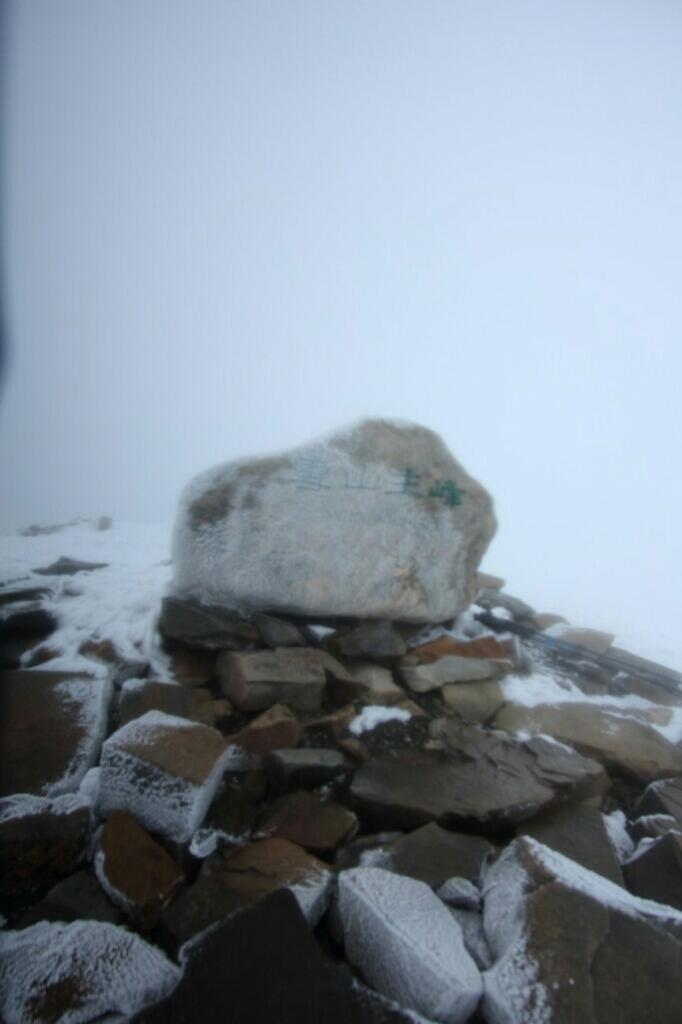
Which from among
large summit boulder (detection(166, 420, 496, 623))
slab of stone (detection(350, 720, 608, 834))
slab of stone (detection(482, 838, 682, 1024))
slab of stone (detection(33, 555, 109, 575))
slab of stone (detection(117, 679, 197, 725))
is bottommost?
slab of stone (detection(350, 720, 608, 834))

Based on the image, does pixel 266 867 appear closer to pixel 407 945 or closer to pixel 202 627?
pixel 407 945

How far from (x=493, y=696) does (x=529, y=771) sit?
1060mm

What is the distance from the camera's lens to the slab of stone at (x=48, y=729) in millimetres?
2963

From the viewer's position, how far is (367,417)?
547 cm

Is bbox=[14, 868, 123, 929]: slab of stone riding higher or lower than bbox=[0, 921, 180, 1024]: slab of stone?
lower

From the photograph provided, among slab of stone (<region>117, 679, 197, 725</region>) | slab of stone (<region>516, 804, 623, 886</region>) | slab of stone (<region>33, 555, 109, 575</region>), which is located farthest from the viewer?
slab of stone (<region>33, 555, 109, 575</region>)

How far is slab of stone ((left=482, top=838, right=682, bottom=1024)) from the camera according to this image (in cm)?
191

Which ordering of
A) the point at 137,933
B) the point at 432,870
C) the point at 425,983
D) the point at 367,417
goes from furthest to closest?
the point at 367,417
the point at 432,870
the point at 137,933
the point at 425,983

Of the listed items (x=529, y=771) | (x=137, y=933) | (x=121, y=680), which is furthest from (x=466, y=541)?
(x=137, y=933)

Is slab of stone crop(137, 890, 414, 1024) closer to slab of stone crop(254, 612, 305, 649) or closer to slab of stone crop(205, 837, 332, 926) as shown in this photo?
slab of stone crop(205, 837, 332, 926)

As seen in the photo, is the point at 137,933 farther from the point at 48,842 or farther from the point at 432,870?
the point at 432,870

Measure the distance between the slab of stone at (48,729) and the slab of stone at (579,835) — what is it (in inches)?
130

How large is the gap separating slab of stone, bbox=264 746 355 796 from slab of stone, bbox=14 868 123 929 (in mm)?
1239

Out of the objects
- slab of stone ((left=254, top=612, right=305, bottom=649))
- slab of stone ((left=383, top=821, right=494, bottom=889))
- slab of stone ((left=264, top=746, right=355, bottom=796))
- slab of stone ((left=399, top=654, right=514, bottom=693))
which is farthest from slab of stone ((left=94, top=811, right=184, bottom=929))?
slab of stone ((left=399, top=654, right=514, bottom=693))
